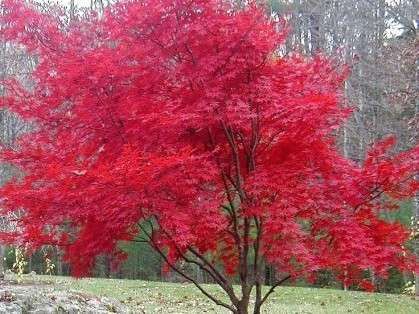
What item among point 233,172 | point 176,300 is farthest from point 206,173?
point 176,300

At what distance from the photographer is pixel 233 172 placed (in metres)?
6.99

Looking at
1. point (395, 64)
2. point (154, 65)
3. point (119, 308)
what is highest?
point (395, 64)

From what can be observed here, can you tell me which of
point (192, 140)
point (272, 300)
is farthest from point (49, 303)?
point (272, 300)

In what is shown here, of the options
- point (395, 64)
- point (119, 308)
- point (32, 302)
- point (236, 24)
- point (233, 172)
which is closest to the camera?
point (32, 302)

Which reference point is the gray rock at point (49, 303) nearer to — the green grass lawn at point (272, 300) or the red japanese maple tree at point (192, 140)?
the red japanese maple tree at point (192, 140)

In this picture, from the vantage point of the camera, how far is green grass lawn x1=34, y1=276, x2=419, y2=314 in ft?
44.6

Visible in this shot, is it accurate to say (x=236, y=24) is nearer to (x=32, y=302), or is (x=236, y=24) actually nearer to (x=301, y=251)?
(x=301, y=251)

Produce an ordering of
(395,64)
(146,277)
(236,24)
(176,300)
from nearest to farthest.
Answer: (236,24) < (176,300) < (395,64) < (146,277)

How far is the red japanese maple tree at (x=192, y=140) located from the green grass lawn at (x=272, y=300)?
22.1 ft

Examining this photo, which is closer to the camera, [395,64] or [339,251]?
[339,251]

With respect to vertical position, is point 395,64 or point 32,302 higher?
point 395,64

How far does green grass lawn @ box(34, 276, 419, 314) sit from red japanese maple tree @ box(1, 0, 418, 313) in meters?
6.74

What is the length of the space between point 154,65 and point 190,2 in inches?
30.0

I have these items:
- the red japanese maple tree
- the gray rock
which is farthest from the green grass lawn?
the red japanese maple tree
